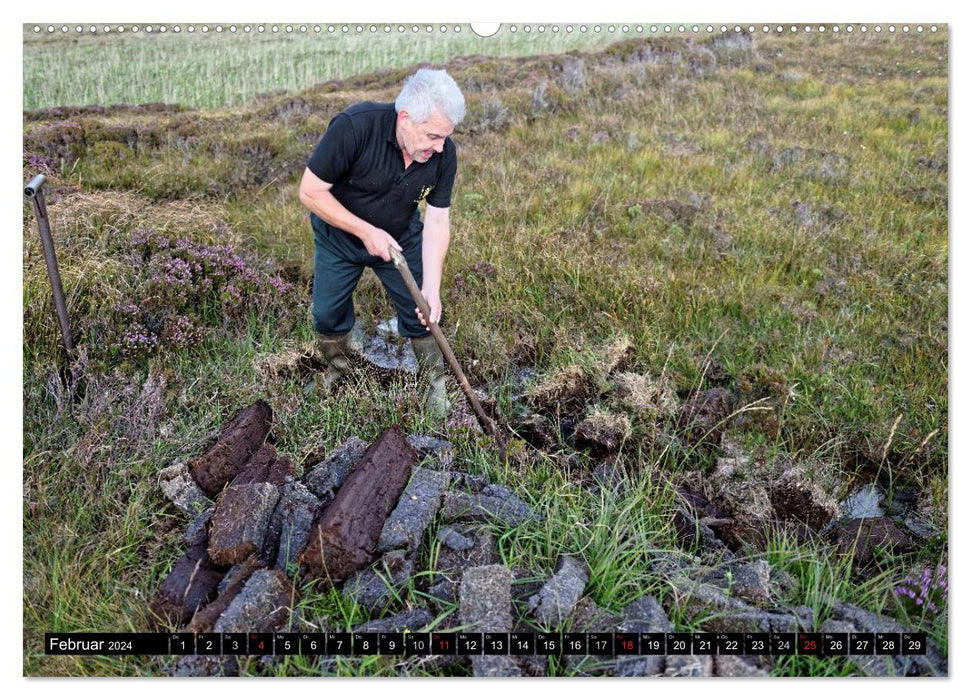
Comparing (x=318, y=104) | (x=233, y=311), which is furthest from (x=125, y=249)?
(x=318, y=104)

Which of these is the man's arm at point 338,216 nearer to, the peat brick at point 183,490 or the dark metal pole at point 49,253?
the dark metal pole at point 49,253

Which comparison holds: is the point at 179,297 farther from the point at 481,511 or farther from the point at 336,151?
the point at 481,511

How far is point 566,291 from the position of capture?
199 inches

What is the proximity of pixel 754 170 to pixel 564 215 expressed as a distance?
160cm

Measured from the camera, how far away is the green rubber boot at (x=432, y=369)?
4328 millimetres

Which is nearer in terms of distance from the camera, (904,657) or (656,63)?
(904,657)

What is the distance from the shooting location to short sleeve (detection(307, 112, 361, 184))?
3580 mm

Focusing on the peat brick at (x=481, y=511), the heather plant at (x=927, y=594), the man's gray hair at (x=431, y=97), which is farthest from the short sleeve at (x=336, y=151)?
the heather plant at (x=927, y=594)

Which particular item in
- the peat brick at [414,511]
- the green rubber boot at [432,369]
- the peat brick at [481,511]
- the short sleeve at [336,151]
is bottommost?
the peat brick at [481,511]

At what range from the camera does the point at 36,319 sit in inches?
156

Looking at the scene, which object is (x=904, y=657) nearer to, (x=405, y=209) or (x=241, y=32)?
(x=405, y=209)

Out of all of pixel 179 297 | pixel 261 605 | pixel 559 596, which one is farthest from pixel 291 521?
pixel 179 297

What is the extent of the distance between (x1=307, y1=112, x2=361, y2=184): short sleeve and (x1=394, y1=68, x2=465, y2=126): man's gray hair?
0.31 meters

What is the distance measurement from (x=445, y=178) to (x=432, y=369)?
4.01ft
